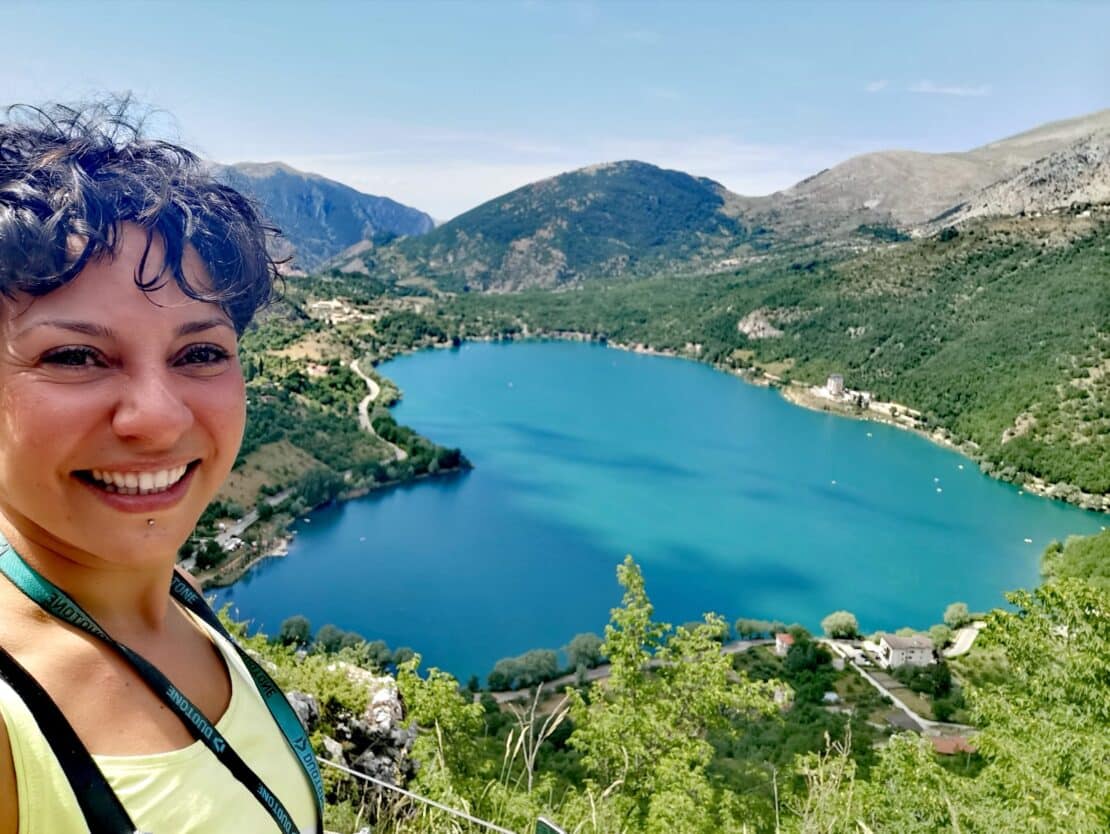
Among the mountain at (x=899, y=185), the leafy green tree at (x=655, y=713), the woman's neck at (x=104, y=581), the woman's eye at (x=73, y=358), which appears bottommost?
the leafy green tree at (x=655, y=713)

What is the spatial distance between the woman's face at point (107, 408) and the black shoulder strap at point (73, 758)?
0.17 meters

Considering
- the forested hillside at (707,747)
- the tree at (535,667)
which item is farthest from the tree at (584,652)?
the forested hillside at (707,747)

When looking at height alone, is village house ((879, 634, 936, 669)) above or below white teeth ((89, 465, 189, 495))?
below

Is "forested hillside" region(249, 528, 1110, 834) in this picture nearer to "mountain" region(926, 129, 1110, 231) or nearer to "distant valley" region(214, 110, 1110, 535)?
"distant valley" region(214, 110, 1110, 535)

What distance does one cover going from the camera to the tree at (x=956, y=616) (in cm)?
2602

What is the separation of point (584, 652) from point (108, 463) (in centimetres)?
2356

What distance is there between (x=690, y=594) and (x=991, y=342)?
118 feet

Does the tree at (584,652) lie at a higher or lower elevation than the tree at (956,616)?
lower

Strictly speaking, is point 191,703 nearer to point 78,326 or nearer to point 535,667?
point 78,326

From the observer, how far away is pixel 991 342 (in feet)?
168

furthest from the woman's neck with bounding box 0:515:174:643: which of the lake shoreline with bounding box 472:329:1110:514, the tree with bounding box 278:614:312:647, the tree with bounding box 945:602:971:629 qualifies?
the lake shoreline with bounding box 472:329:1110:514

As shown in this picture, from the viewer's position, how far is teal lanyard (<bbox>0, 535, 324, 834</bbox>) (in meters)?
0.78

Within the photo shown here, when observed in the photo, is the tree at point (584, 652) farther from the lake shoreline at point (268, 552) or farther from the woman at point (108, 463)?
the woman at point (108, 463)

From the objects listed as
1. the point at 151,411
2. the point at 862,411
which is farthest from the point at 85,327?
the point at 862,411
